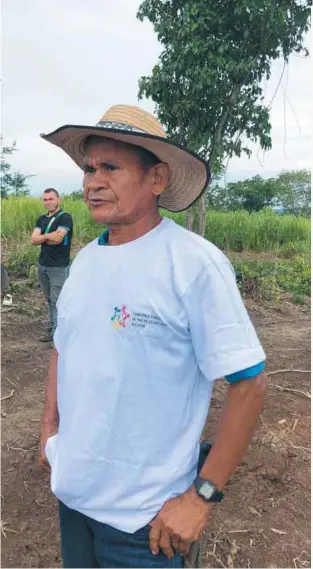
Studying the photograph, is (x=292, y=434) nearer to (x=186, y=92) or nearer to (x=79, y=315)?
(x=79, y=315)

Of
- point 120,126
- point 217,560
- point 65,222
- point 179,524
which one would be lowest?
point 217,560

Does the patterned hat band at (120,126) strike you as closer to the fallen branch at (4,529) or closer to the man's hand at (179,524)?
the man's hand at (179,524)

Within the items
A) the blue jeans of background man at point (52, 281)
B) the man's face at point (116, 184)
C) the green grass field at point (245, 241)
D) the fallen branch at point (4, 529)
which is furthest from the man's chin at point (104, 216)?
the green grass field at point (245, 241)

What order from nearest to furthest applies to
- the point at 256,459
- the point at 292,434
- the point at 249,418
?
the point at 249,418
the point at 256,459
the point at 292,434

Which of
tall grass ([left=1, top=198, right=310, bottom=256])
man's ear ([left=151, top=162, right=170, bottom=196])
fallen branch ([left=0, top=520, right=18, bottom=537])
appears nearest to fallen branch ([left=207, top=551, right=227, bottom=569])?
fallen branch ([left=0, top=520, right=18, bottom=537])

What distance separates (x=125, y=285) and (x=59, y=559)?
1.43 meters

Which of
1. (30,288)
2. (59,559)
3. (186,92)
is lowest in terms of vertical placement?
(59,559)

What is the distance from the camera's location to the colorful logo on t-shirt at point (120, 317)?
0.98 meters

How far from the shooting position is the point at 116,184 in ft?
3.37

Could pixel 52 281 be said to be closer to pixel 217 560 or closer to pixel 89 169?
pixel 217 560

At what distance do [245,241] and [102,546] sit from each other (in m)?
8.11

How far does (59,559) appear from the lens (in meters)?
1.84

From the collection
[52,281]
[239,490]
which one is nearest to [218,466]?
[239,490]

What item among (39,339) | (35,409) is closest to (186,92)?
(39,339)
